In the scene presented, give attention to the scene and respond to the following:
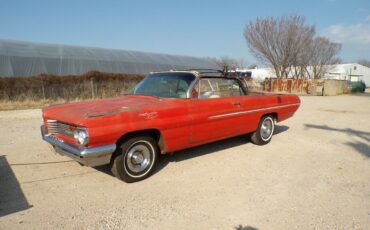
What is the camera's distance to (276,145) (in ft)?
21.9

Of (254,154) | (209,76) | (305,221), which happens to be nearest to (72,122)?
(209,76)

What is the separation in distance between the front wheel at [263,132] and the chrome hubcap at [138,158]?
294cm

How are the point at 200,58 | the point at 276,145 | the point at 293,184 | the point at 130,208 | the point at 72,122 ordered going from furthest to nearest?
the point at 200,58
the point at 276,145
the point at 293,184
the point at 72,122
the point at 130,208

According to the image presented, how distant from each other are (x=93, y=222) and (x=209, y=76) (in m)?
3.30

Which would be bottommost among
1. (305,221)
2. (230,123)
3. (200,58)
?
(305,221)

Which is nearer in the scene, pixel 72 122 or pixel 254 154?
pixel 72 122

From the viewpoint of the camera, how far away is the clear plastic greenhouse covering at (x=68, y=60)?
21.4 meters

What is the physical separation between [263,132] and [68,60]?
22.0m

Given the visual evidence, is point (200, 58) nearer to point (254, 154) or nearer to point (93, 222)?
point (254, 154)

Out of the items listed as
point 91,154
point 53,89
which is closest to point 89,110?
point 91,154

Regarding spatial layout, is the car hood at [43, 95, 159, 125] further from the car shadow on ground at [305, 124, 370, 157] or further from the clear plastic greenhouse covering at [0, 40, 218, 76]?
the clear plastic greenhouse covering at [0, 40, 218, 76]

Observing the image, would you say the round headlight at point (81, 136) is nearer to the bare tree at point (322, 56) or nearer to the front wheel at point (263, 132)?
the front wheel at point (263, 132)

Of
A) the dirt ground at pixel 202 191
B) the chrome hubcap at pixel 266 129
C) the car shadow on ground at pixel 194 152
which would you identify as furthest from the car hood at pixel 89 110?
the chrome hubcap at pixel 266 129

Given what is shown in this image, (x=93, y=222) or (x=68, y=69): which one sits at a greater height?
(x=68, y=69)
